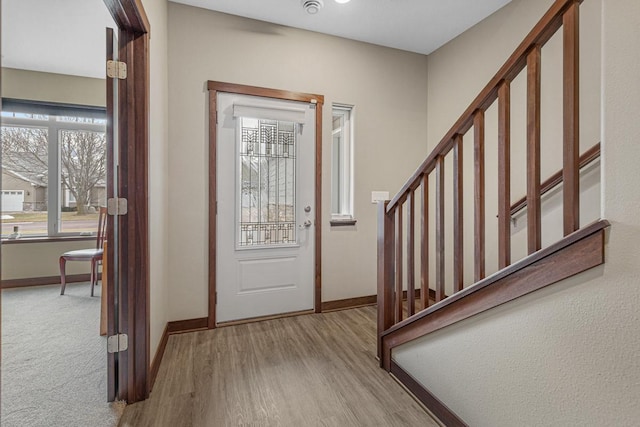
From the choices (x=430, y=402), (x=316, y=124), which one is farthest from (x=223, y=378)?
(x=316, y=124)

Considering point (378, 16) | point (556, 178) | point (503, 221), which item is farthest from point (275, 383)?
point (378, 16)

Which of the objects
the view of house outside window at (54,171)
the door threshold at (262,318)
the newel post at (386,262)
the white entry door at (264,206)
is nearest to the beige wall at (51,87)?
the view of house outside window at (54,171)

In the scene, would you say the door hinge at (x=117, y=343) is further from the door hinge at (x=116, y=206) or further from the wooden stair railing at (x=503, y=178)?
the wooden stair railing at (x=503, y=178)

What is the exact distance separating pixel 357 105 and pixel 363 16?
797 millimetres

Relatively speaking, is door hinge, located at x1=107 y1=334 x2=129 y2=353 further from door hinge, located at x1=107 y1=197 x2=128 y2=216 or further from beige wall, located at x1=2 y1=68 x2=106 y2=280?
beige wall, located at x1=2 y1=68 x2=106 y2=280

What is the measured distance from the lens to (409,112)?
3.64 metres

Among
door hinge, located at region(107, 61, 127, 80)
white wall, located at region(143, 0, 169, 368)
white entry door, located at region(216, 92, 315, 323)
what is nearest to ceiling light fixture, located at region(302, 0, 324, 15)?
white entry door, located at region(216, 92, 315, 323)

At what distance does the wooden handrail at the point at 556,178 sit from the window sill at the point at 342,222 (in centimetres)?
145

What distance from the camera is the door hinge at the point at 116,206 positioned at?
179cm

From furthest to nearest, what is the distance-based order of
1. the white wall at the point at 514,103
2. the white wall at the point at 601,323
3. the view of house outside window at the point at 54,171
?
the view of house outside window at the point at 54,171 → the white wall at the point at 514,103 → the white wall at the point at 601,323

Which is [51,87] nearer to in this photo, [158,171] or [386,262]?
[158,171]

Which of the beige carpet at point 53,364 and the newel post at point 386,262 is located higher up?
the newel post at point 386,262

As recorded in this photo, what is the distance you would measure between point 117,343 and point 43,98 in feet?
12.9

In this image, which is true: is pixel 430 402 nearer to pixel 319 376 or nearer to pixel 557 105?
pixel 319 376
